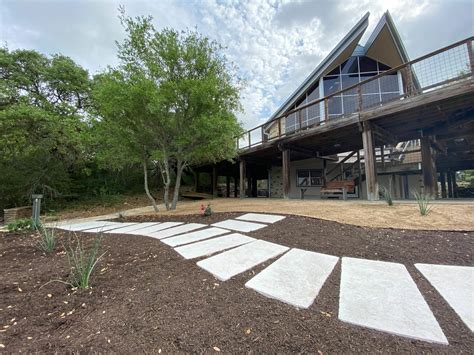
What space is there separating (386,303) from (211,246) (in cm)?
207

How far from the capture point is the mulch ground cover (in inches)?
47.7

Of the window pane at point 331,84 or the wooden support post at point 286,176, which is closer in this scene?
the wooden support post at point 286,176

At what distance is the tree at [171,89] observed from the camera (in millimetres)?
6047

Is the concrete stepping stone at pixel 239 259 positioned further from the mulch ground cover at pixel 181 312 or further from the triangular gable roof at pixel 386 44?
the triangular gable roof at pixel 386 44

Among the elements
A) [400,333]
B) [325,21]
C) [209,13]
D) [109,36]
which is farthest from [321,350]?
[325,21]

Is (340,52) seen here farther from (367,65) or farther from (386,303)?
(386,303)

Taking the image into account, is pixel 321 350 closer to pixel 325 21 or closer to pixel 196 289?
pixel 196 289

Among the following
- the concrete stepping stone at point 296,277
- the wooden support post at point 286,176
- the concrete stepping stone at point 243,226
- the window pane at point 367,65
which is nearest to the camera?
the concrete stepping stone at point 296,277

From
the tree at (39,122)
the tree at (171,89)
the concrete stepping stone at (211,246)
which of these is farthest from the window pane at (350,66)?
the tree at (39,122)

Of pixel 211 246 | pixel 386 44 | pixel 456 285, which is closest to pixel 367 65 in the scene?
pixel 386 44

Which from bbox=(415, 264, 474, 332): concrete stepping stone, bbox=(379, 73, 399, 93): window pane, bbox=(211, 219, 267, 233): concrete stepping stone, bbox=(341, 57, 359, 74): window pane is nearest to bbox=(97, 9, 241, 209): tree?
bbox=(211, 219, 267, 233): concrete stepping stone

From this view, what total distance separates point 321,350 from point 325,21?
10.6 meters

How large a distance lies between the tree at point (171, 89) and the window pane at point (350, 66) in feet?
30.2

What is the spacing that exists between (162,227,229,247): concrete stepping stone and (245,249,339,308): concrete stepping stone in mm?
1540
